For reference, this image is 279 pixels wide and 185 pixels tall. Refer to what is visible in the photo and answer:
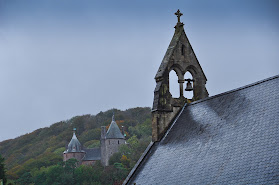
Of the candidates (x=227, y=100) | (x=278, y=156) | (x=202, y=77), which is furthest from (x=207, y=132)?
(x=202, y=77)

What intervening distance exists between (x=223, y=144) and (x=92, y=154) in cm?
15746

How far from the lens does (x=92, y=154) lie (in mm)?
172250

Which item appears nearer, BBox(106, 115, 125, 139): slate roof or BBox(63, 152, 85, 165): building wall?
BBox(106, 115, 125, 139): slate roof

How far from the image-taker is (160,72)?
77.0 ft

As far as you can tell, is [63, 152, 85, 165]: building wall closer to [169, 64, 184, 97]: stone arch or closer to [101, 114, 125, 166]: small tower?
[101, 114, 125, 166]: small tower

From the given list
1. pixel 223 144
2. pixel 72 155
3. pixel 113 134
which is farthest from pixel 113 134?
pixel 223 144

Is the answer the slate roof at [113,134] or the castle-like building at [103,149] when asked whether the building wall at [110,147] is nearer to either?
the castle-like building at [103,149]

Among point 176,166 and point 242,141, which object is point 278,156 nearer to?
point 242,141

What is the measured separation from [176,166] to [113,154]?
14174 centimetres

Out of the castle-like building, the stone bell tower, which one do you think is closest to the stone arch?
the stone bell tower

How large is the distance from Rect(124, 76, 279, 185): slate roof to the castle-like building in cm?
14067

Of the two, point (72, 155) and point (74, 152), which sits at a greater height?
point (74, 152)

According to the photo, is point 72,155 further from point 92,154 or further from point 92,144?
point 92,144

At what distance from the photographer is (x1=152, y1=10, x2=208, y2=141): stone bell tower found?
2250 centimetres
